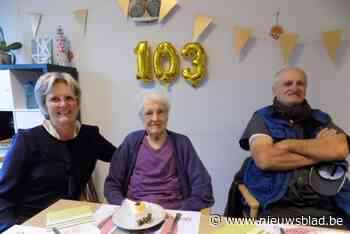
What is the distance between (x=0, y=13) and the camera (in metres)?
2.51

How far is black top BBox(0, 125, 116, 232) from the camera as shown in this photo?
55.3 inches

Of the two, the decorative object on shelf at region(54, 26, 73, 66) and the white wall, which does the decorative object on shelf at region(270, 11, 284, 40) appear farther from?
the decorative object on shelf at region(54, 26, 73, 66)

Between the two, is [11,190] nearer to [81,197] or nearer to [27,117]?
[81,197]

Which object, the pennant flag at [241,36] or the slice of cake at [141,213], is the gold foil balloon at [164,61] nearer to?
the pennant flag at [241,36]

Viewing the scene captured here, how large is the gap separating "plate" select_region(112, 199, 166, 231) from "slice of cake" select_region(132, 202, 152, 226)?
0.01 metres

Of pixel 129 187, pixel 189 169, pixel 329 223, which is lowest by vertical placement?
pixel 329 223

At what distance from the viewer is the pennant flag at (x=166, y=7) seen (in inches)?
84.2

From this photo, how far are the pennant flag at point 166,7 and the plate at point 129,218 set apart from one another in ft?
4.97

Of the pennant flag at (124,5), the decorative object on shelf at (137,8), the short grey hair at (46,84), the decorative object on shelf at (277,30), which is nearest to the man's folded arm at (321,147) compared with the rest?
the decorative object on shelf at (277,30)

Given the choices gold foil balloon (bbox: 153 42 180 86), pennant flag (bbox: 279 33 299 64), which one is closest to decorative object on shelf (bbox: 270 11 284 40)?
pennant flag (bbox: 279 33 299 64)

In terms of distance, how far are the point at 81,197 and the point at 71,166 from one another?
250 mm

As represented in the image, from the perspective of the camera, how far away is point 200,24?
2.11 meters

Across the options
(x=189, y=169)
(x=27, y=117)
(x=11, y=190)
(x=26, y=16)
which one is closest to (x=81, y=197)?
(x=11, y=190)

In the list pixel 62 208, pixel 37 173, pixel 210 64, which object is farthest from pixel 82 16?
pixel 62 208
